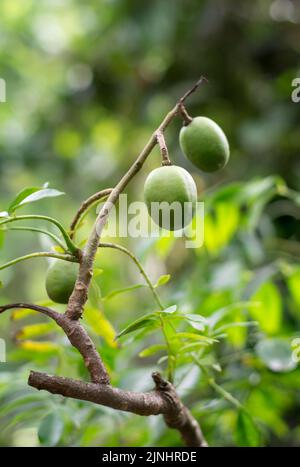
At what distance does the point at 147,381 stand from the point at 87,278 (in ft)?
1.41

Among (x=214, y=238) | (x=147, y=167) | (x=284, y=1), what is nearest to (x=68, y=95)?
(x=147, y=167)

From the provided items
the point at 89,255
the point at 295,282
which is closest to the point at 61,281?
the point at 89,255

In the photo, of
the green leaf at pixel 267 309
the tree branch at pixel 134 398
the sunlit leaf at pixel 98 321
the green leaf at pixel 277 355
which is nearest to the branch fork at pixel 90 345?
the tree branch at pixel 134 398

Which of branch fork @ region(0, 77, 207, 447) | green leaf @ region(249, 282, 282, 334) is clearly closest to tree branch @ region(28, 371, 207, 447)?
branch fork @ region(0, 77, 207, 447)

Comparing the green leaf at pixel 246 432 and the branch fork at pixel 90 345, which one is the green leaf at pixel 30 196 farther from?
the green leaf at pixel 246 432

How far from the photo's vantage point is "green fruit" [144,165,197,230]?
0.59 metres

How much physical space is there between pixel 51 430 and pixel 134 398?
0.25 metres

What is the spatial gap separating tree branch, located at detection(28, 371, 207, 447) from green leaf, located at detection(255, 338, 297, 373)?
0.28m

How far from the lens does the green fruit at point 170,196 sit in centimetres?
59

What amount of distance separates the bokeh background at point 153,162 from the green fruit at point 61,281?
0.42ft

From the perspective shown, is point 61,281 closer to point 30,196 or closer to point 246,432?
point 30,196

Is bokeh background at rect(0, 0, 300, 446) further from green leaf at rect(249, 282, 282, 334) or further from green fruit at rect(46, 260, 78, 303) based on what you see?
green fruit at rect(46, 260, 78, 303)

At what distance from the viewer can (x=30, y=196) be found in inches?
23.4
